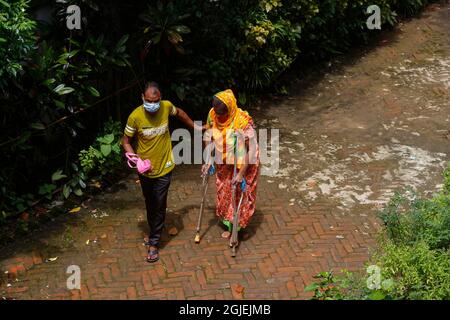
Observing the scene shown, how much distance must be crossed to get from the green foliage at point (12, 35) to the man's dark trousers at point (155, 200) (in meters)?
1.71

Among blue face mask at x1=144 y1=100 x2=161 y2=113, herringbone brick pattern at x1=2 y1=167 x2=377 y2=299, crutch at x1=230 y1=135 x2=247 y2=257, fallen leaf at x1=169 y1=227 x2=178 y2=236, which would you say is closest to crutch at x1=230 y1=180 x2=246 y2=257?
crutch at x1=230 y1=135 x2=247 y2=257

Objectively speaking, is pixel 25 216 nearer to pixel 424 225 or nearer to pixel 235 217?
pixel 235 217

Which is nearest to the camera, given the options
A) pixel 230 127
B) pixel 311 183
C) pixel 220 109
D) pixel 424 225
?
pixel 424 225

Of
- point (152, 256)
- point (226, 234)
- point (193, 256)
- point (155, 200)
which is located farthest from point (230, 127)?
point (152, 256)

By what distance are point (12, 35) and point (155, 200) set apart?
7.16 ft

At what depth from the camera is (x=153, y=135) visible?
6820 mm

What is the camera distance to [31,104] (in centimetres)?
756

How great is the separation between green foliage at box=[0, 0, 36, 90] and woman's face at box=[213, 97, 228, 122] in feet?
6.52

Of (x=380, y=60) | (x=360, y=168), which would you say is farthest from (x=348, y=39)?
(x=360, y=168)

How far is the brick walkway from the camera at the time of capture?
22.7ft

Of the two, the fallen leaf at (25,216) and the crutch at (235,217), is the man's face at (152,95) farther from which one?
the fallen leaf at (25,216)

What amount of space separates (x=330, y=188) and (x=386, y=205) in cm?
75

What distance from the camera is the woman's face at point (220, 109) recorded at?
6.73m

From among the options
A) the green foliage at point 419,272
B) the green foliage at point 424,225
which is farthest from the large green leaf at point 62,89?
the green foliage at point 419,272
